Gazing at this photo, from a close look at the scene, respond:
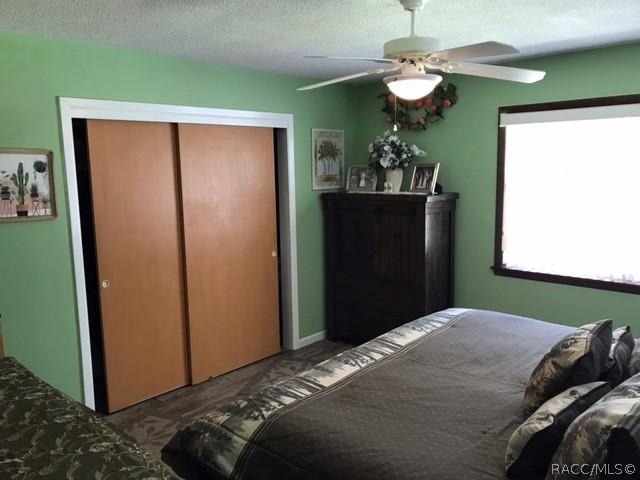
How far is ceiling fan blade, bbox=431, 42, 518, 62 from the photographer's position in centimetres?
190

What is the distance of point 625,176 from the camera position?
3.36m

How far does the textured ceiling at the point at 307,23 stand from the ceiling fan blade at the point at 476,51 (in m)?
0.41

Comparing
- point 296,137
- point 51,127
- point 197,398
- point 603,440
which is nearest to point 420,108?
point 296,137

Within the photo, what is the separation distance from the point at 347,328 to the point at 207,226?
1609 mm

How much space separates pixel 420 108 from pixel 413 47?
232 centimetres

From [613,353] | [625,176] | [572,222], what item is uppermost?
[625,176]

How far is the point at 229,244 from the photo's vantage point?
3953mm

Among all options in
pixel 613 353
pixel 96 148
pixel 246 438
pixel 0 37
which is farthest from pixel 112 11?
pixel 613 353

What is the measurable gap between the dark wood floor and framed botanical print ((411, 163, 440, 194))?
156 cm

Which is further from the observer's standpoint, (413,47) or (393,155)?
(393,155)

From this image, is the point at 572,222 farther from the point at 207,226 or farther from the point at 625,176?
the point at 207,226

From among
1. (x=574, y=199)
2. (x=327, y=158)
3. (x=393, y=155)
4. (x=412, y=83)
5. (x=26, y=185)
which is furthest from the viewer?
(x=327, y=158)

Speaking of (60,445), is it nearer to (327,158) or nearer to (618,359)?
(618,359)

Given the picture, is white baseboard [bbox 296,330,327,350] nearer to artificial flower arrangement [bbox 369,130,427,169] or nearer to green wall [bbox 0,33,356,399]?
artificial flower arrangement [bbox 369,130,427,169]
